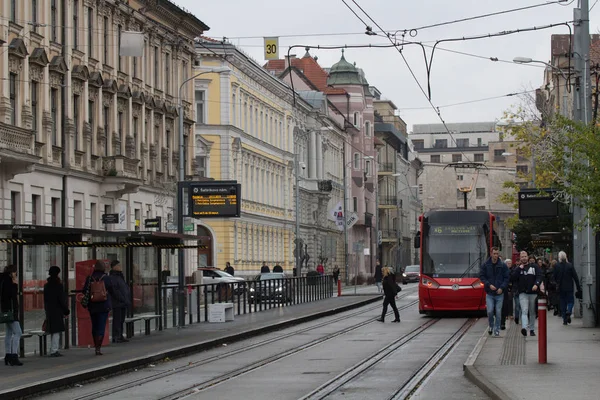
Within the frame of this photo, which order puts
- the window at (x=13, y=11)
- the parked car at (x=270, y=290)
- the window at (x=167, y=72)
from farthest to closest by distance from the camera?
1. the window at (x=167, y=72)
2. the parked car at (x=270, y=290)
3. the window at (x=13, y=11)

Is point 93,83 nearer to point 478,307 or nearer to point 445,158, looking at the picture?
point 478,307

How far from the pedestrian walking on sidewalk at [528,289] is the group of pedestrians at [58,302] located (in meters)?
7.79

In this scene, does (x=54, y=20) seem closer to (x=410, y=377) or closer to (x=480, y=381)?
(x=410, y=377)

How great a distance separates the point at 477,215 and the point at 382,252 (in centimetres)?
9257

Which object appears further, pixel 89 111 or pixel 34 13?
pixel 89 111

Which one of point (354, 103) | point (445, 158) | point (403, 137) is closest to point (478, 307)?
point (354, 103)

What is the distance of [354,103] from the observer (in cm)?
11812

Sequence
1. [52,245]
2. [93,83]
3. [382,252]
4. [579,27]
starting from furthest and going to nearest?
[382,252]
[93,83]
[579,27]
[52,245]

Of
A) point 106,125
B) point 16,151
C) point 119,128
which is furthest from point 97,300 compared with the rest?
point 119,128

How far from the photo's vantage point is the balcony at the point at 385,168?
426 ft

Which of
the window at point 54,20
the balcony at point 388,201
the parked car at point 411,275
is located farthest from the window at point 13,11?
the balcony at point 388,201

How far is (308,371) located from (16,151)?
64.3ft

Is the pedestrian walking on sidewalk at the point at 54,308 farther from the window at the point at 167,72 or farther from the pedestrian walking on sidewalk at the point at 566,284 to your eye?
the window at the point at 167,72

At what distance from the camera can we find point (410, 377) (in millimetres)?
18984
